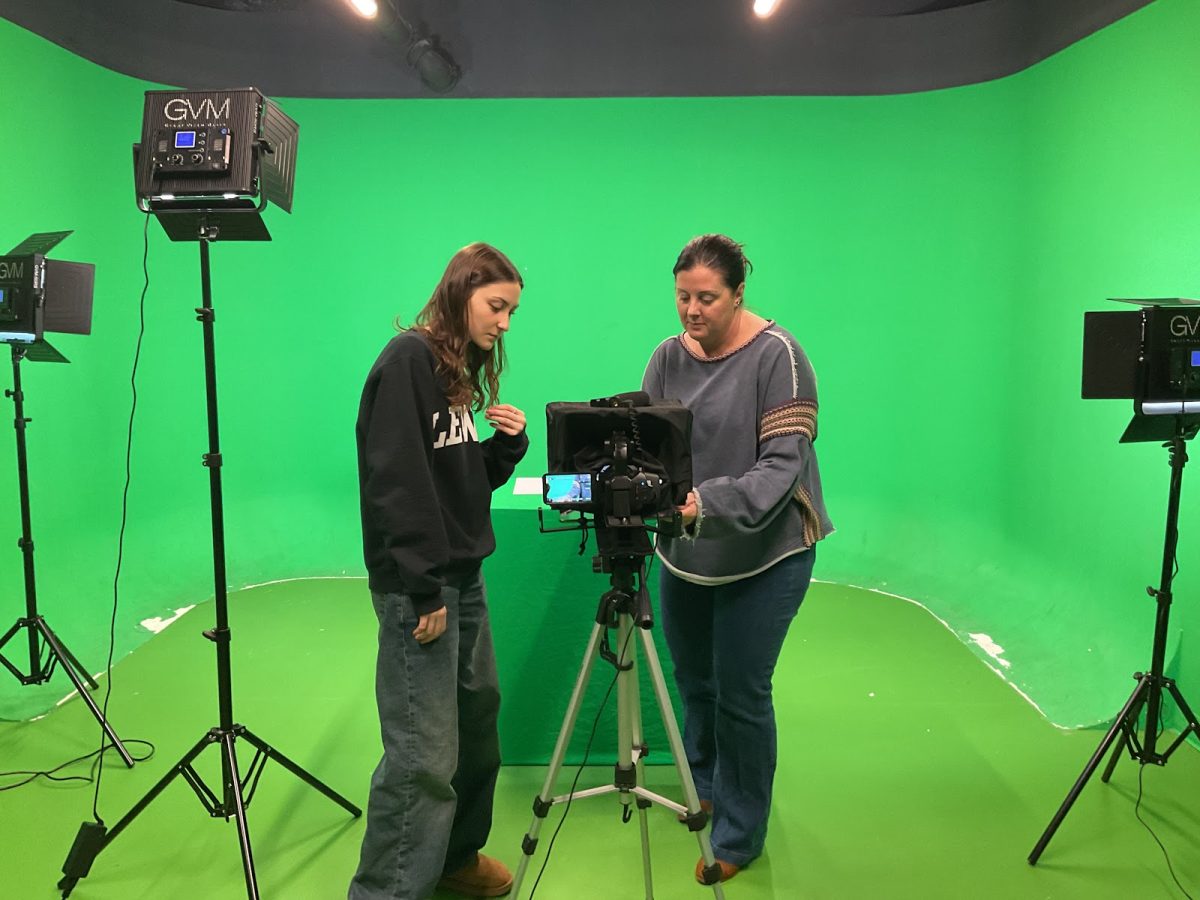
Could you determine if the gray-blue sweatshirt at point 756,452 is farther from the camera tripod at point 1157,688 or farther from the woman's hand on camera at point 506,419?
the camera tripod at point 1157,688

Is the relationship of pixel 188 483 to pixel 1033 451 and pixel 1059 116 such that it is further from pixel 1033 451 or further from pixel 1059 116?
pixel 1059 116

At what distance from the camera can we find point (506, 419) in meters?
1.92

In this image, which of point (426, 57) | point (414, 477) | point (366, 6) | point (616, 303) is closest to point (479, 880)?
point (414, 477)

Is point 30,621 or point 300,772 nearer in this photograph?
point 300,772

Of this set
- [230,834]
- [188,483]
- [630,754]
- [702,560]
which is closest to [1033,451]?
[702,560]

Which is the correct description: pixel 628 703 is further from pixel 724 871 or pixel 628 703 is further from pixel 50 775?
pixel 50 775

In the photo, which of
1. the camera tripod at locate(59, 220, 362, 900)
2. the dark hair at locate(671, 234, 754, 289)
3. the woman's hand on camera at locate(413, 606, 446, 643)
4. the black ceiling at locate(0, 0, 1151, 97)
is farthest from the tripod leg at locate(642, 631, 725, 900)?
the black ceiling at locate(0, 0, 1151, 97)

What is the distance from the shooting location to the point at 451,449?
1.79 m

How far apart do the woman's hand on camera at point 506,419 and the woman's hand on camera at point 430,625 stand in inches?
17.0

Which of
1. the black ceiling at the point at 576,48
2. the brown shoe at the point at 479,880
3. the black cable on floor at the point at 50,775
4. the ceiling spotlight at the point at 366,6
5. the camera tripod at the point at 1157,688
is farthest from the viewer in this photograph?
the black ceiling at the point at 576,48

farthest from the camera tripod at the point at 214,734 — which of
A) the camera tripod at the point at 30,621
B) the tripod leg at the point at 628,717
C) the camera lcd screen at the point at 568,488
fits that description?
the tripod leg at the point at 628,717

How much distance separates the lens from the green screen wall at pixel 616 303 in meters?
3.54

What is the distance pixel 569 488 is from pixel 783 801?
56.3 inches

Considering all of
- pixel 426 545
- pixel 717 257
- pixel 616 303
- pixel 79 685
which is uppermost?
pixel 616 303
